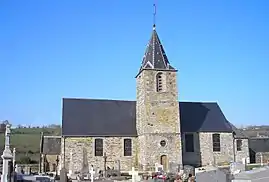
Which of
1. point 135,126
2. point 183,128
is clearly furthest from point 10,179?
point 183,128

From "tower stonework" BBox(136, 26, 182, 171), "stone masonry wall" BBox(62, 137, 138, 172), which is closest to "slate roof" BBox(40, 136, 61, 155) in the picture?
"stone masonry wall" BBox(62, 137, 138, 172)

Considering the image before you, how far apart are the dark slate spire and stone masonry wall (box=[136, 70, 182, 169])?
530 mm

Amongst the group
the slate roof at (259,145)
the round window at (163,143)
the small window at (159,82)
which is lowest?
the slate roof at (259,145)

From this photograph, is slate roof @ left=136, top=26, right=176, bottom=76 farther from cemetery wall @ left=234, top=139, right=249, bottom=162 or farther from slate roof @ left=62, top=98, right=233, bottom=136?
cemetery wall @ left=234, top=139, right=249, bottom=162

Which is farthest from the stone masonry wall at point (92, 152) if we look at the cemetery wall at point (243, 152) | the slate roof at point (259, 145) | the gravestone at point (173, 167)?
the slate roof at point (259, 145)

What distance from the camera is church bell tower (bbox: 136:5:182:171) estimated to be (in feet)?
87.1

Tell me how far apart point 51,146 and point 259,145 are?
21.3 meters

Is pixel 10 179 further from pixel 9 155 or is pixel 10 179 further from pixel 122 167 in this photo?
pixel 122 167

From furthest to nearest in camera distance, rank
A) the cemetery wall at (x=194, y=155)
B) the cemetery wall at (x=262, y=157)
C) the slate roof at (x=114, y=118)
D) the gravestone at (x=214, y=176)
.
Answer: the cemetery wall at (x=262, y=157), the cemetery wall at (x=194, y=155), the slate roof at (x=114, y=118), the gravestone at (x=214, y=176)

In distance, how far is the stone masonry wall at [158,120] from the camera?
26.5 m

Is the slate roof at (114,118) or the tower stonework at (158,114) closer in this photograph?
the tower stonework at (158,114)

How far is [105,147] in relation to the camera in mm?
27766

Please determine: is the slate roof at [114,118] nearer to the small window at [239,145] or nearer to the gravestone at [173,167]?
the small window at [239,145]

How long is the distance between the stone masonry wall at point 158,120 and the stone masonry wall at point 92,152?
1267 millimetres
